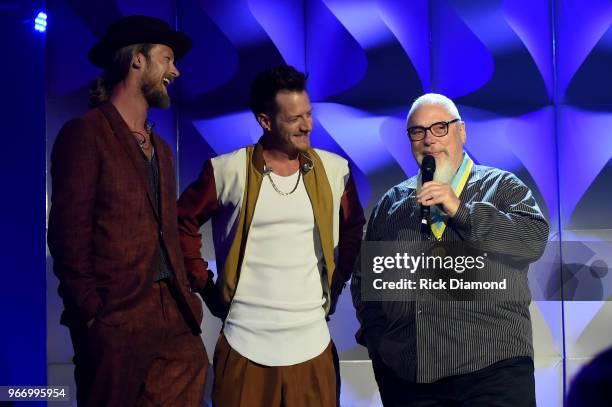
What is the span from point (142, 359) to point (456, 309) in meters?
1.16

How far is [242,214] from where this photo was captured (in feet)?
10.2

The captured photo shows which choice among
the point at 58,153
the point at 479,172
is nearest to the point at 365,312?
the point at 479,172

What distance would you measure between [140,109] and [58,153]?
1.22ft

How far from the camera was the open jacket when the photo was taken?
3.10 meters

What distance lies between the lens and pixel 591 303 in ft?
12.3

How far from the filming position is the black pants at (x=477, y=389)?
2.92 metres

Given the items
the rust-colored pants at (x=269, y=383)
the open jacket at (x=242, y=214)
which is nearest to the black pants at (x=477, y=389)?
the rust-colored pants at (x=269, y=383)

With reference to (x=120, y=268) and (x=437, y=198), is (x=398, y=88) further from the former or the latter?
(x=120, y=268)

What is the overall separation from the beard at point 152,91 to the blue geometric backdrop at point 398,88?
62 cm

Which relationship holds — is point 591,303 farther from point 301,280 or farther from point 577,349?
point 301,280

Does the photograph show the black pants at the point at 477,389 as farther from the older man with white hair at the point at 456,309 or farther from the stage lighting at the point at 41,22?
the stage lighting at the point at 41,22

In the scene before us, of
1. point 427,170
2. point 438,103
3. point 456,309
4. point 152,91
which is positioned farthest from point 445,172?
point 152,91

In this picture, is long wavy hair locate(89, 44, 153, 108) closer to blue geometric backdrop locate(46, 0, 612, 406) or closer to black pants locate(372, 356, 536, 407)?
blue geometric backdrop locate(46, 0, 612, 406)

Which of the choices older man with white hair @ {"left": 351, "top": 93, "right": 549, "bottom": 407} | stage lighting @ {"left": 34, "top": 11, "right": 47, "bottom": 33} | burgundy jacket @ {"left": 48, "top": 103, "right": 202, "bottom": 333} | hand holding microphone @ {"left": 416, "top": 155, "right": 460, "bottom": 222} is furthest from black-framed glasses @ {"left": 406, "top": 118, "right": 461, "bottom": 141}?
stage lighting @ {"left": 34, "top": 11, "right": 47, "bottom": 33}
